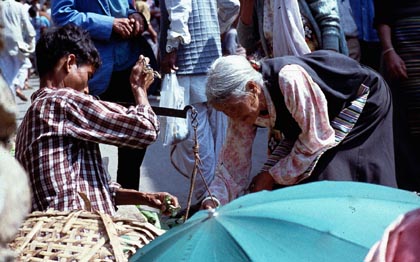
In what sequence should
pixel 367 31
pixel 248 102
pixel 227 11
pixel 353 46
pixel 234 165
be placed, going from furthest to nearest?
pixel 367 31, pixel 227 11, pixel 353 46, pixel 234 165, pixel 248 102

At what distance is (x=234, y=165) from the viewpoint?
4.19 metres

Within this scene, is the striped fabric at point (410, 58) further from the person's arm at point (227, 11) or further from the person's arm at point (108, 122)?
the person's arm at point (108, 122)

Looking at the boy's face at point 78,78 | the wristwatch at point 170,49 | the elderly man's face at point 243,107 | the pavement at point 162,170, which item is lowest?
the pavement at point 162,170

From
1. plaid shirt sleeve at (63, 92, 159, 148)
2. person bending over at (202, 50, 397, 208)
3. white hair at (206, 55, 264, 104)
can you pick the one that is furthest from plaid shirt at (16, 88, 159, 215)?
person bending over at (202, 50, 397, 208)

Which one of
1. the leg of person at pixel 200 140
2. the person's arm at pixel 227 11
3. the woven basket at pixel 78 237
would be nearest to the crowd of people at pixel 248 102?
the leg of person at pixel 200 140

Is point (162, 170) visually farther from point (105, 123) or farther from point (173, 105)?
point (105, 123)

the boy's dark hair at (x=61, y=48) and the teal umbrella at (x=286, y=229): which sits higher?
the boy's dark hair at (x=61, y=48)

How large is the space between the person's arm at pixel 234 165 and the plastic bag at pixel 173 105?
57.4 inches

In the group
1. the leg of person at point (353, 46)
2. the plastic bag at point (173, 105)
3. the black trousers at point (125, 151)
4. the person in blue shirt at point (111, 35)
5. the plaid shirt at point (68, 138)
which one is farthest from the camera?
the leg of person at point (353, 46)

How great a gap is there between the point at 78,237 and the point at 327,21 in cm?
246

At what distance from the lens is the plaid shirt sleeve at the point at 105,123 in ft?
11.9

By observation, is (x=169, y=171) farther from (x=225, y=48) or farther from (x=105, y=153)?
(x=225, y=48)

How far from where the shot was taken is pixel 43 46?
13.2 feet

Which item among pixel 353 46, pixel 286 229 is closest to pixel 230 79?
pixel 286 229
